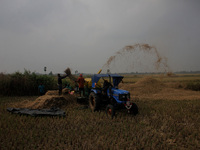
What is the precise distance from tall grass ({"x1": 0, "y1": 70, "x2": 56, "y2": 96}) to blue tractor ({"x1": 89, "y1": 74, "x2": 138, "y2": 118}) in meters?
9.71

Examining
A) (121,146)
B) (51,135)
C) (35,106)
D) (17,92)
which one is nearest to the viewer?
(121,146)

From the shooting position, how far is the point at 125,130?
486 centimetres

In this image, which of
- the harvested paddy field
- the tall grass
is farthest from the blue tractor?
the tall grass

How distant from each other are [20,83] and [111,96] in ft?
37.9

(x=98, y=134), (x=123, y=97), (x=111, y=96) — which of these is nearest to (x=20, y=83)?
(x=111, y=96)

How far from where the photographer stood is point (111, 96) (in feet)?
22.7

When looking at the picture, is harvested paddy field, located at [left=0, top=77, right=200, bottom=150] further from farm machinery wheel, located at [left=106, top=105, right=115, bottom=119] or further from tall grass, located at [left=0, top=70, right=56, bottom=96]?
tall grass, located at [left=0, top=70, right=56, bottom=96]

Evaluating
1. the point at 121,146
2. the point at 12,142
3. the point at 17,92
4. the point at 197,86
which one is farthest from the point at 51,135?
the point at 197,86

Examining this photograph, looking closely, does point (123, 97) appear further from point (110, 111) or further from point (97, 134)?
point (97, 134)

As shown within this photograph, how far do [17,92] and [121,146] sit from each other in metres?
13.8

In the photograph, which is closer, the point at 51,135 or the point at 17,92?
the point at 51,135

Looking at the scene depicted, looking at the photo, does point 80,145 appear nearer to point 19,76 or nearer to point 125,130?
point 125,130

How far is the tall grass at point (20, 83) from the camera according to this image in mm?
13891

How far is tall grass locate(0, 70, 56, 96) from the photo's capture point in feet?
45.6
